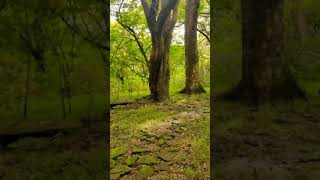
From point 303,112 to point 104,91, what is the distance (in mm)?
2414

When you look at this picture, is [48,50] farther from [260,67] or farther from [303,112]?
[303,112]

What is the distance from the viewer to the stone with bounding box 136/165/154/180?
8.71 ft

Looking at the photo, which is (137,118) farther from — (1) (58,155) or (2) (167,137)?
(1) (58,155)

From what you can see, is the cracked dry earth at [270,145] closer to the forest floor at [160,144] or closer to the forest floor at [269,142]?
the forest floor at [269,142]

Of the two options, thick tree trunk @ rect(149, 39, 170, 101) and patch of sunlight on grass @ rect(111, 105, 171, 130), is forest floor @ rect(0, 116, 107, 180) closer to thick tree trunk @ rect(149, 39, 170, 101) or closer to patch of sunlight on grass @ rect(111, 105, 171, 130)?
patch of sunlight on grass @ rect(111, 105, 171, 130)

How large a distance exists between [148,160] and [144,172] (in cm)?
33

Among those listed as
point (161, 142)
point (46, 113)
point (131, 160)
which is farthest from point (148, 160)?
point (46, 113)

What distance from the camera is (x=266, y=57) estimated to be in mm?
3178

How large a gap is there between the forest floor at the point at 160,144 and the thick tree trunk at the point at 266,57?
1.08 m

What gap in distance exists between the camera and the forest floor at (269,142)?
2.27 metres

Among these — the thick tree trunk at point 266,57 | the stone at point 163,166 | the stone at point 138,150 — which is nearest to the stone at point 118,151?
the stone at point 138,150

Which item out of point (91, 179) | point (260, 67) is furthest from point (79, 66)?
point (260, 67)

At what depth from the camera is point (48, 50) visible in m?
2.15

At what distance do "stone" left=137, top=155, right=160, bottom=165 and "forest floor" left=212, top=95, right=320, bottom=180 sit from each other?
29.8 inches
